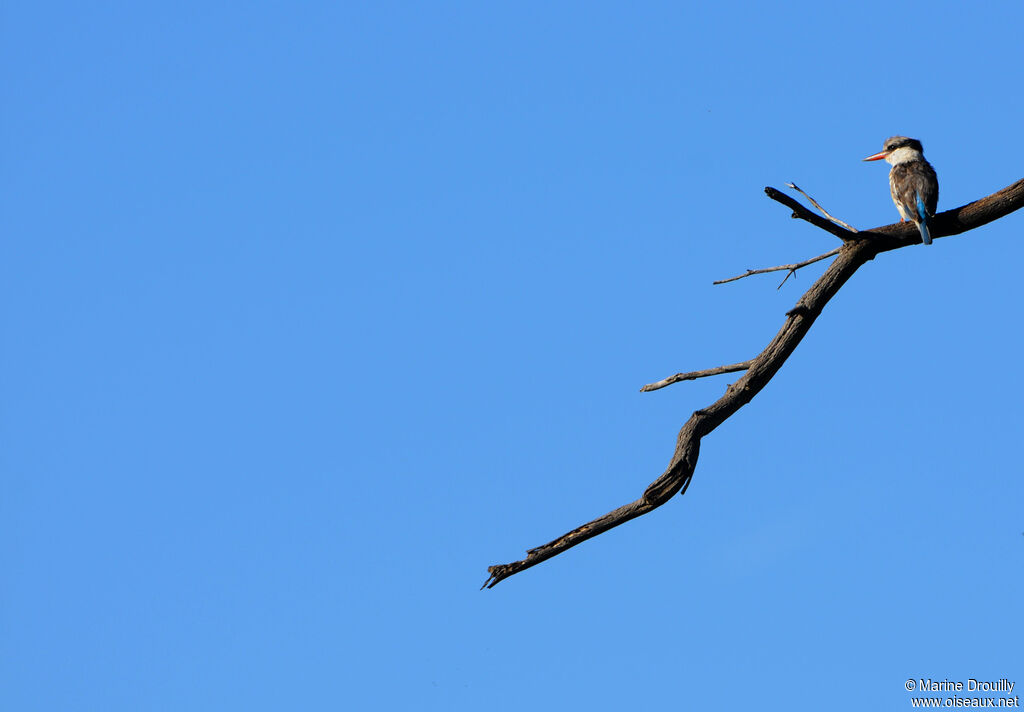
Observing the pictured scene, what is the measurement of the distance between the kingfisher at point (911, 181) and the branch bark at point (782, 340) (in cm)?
28

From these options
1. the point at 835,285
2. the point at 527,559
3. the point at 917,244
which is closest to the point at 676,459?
the point at 527,559

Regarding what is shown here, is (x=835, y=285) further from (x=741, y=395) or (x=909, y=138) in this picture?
(x=909, y=138)

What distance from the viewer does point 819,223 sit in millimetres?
6781

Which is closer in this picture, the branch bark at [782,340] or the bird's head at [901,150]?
the branch bark at [782,340]

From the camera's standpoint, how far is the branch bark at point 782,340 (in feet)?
21.7

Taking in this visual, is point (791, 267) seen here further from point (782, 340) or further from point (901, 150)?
point (901, 150)

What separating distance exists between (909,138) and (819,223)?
4814mm

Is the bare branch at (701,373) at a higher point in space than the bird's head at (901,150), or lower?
lower

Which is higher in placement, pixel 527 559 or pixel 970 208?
pixel 970 208

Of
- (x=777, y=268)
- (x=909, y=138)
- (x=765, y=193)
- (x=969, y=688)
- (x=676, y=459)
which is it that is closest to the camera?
(x=765, y=193)

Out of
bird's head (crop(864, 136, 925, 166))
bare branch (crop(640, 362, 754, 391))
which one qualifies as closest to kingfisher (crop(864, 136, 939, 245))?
bird's head (crop(864, 136, 925, 166))

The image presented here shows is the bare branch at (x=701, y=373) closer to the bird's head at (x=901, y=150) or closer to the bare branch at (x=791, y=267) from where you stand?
the bare branch at (x=791, y=267)

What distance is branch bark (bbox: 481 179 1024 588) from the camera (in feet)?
21.7

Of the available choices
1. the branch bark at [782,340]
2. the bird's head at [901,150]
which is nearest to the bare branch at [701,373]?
the branch bark at [782,340]
